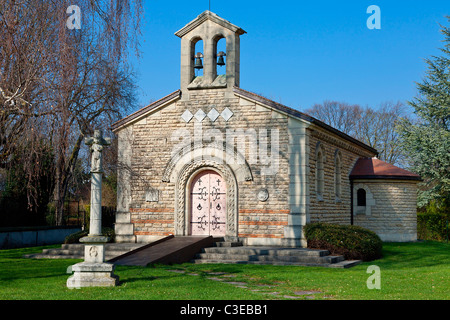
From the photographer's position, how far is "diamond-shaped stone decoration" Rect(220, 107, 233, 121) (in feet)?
70.3

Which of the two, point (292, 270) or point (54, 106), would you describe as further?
point (292, 270)

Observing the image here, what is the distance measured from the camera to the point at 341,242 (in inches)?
755

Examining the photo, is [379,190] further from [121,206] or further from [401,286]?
[401,286]

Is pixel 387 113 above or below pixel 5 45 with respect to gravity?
above

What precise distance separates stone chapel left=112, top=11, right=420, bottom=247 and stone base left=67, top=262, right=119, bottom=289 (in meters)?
8.66

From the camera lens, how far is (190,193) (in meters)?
21.8

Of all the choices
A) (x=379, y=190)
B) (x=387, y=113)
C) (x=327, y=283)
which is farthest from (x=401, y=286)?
(x=387, y=113)

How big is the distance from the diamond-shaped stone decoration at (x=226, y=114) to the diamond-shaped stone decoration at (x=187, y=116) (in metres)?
1.32

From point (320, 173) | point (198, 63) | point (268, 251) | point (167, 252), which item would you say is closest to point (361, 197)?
point (320, 173)

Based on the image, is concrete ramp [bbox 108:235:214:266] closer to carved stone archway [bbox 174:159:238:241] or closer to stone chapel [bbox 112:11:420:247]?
carved stone archway [bbox 174:159:238:241]

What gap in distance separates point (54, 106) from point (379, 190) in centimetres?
1880

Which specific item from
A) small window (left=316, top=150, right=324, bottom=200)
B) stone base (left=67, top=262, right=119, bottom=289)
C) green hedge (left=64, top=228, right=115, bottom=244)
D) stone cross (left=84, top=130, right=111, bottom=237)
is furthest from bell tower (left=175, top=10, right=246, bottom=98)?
stone base (left=67, top=262, right=119, bottom=289)

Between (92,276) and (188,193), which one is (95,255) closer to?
(92,276)
